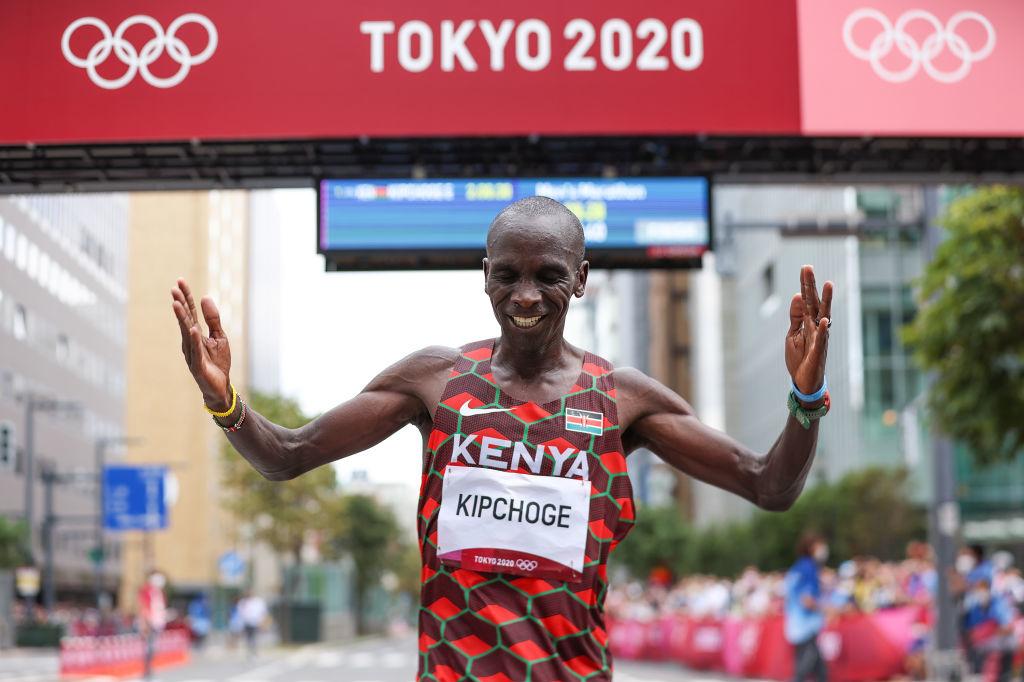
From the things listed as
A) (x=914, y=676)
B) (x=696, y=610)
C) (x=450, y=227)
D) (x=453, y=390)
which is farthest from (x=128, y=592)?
(x=453, y=390)

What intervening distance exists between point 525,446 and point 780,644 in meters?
18.2

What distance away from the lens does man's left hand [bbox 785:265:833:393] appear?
3.34 meters

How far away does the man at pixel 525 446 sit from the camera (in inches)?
128

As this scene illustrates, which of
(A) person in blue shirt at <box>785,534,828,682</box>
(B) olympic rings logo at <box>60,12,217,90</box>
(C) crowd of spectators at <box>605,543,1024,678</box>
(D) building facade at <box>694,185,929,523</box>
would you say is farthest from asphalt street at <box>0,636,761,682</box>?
(B) olympic rings logo at <box>60,12,217,90</box>

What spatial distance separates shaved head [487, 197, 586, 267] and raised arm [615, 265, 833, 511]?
41cm

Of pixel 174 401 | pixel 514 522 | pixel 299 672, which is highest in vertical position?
pixel 174 401

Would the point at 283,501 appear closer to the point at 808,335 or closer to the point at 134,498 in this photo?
the point at 134,498

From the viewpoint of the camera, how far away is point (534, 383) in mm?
3447

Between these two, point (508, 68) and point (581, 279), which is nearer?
point (581, 279)

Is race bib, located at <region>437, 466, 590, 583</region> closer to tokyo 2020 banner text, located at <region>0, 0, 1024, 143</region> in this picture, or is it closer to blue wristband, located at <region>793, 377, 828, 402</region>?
blue wristband, located at <region>793, 377, 828, 402</region>

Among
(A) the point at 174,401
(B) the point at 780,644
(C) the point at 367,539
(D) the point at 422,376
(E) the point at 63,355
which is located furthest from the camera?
(A) the point at 174,401

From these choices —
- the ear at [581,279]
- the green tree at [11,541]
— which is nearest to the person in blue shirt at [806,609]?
the ear at [581,279]

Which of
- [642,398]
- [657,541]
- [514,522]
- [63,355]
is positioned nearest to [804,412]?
[642,398]

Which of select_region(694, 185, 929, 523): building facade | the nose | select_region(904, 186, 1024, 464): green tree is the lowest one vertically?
the nose
